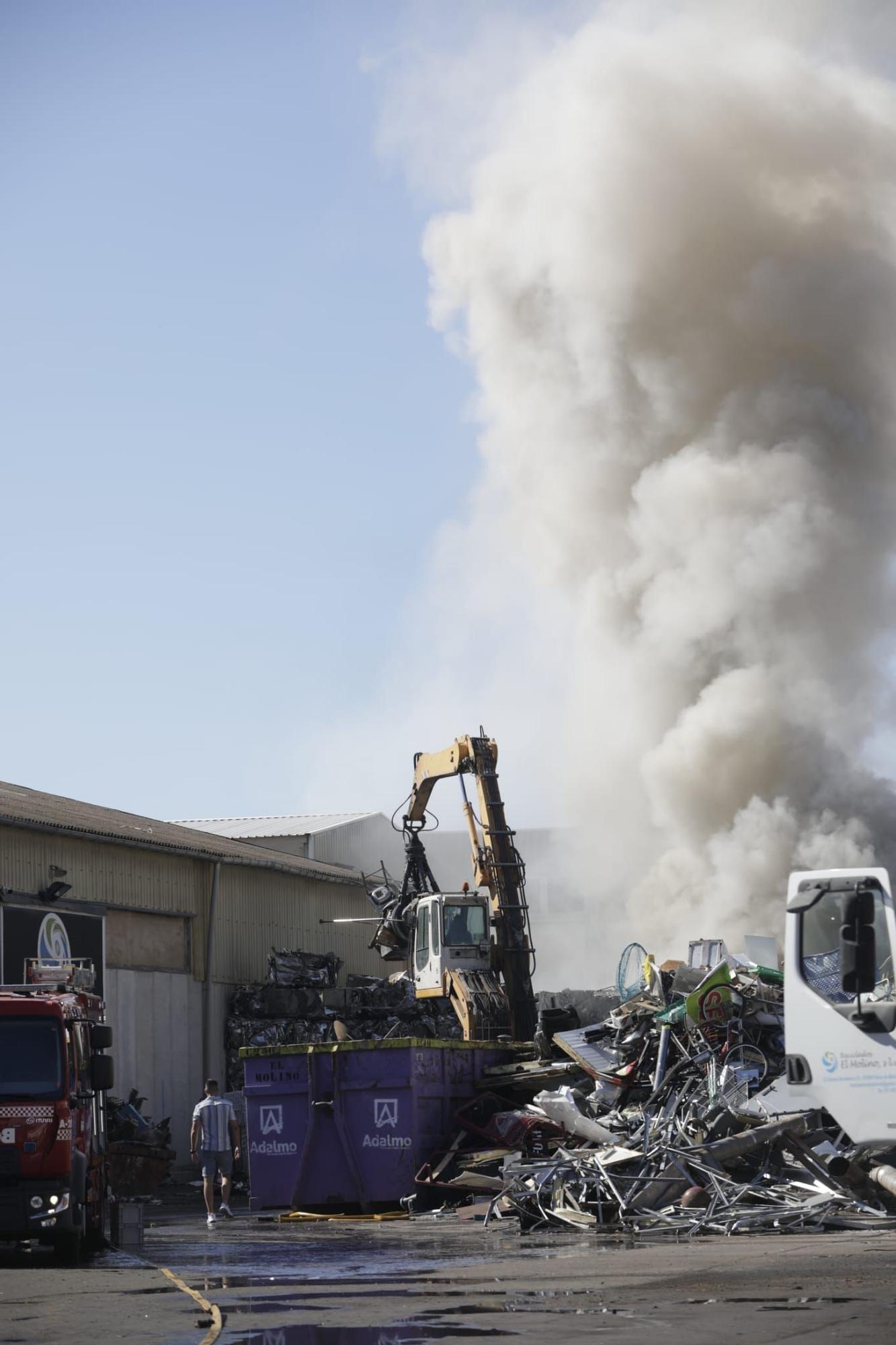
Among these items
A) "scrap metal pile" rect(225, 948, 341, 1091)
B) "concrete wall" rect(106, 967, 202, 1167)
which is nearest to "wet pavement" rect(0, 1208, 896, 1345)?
"concrete wall" rect(106, 967, 202, 1167)

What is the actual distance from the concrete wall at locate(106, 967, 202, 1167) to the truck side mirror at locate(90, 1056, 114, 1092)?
14517 millimetres

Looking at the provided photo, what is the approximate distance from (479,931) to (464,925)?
0.28 meters

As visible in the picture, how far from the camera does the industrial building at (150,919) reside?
28.0 m

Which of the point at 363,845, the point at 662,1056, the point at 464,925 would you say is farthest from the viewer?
the point at 363,845

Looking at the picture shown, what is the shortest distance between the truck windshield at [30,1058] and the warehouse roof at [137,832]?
1394 cm

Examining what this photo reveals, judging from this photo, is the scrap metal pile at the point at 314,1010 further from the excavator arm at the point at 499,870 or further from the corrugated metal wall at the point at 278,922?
the excavator arm at the point at 499,870

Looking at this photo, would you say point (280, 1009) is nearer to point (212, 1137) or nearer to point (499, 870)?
point (499, 870)

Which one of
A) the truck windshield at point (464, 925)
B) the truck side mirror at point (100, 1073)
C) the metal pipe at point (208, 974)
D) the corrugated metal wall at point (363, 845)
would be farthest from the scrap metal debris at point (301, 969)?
the truck side mirror at point (100, 1073)

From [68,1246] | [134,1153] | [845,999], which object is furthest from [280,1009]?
[845,999]

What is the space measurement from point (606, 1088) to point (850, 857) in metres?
16.1

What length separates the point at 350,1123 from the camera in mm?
18656

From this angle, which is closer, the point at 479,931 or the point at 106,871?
the point at 479,931

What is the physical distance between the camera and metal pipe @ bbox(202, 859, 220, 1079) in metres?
32.1

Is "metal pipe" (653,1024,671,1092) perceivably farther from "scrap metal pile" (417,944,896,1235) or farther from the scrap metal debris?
the scrap metal debris
